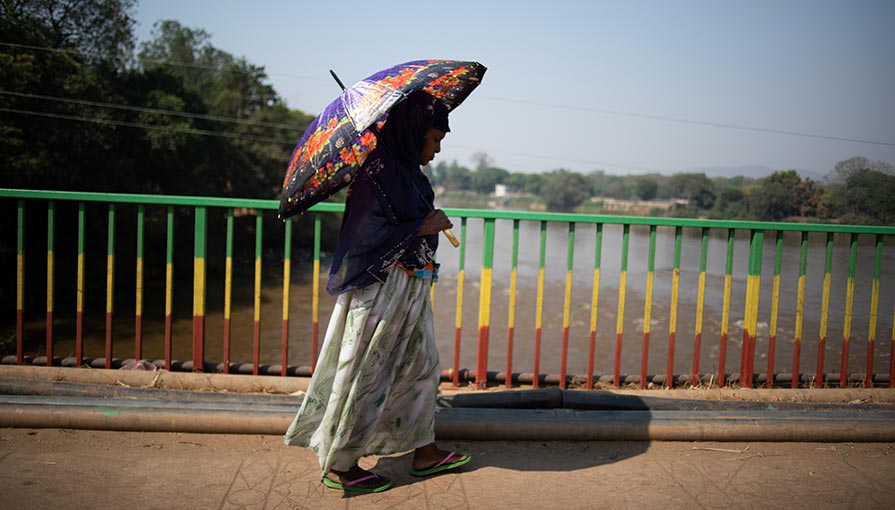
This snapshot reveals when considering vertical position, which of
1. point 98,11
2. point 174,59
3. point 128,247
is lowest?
point 128,247

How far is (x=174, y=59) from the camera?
4541 cm

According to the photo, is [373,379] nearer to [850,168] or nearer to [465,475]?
[465,475]

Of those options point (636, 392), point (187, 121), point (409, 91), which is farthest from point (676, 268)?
point (187, 121)

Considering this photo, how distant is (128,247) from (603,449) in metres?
19.2

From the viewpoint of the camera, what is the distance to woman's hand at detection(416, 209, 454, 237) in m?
2.59

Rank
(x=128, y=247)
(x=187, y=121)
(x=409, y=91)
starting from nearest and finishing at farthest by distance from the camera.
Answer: (x=409, y=91) → (x=128, y=247) → (x=187, y=121)

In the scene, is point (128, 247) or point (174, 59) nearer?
point (128, 247)

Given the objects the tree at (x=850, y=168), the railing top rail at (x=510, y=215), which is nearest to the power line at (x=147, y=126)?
the railing top rail at (x=510, y=215)

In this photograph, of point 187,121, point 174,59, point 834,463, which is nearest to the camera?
point 834,463

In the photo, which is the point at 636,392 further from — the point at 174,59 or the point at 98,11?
the point at 174,59

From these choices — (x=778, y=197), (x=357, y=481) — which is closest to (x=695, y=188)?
(x=778, y=197)

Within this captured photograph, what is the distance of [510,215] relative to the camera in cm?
393

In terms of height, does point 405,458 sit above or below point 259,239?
below

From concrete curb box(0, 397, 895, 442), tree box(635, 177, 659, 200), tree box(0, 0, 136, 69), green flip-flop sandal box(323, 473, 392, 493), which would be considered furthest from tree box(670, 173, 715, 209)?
tree box(0, 0, 136, 69)
